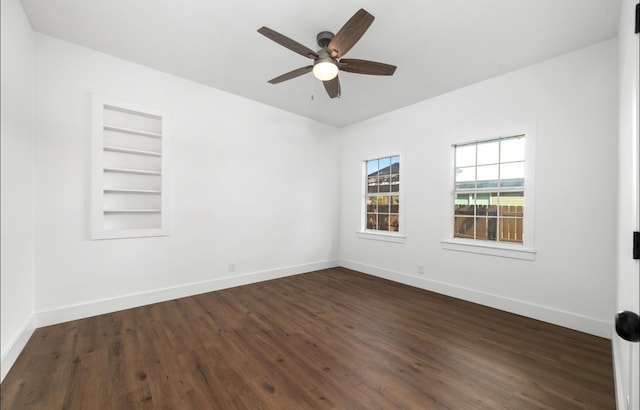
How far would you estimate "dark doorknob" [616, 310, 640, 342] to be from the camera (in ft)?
2.34

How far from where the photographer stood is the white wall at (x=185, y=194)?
2.76 metres

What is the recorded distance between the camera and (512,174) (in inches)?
131

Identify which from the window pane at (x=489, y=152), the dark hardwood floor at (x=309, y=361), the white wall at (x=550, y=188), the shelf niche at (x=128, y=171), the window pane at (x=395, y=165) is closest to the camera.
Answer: the dark hardwood floor at (x=309, y=361)

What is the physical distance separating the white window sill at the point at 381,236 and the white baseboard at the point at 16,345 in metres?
4.42

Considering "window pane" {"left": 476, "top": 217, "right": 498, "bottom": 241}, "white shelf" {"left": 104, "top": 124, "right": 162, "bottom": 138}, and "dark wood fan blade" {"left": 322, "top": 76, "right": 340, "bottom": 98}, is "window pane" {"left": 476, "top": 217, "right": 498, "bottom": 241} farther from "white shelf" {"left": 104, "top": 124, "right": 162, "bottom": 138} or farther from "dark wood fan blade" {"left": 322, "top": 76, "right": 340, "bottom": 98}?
"white shelf" {"left": 104, "top": 124, "right": 162, "bottom": 138}

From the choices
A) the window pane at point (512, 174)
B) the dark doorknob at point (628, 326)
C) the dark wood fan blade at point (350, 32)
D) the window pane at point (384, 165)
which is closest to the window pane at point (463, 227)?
the window pane at point (512, 174)

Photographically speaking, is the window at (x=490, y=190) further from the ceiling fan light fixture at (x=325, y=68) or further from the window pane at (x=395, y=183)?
the ceiling fan light fixture at (x=325, y=68)

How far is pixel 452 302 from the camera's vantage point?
349 centimetres

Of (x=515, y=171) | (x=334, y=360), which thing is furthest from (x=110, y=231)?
(x=515, y=171)

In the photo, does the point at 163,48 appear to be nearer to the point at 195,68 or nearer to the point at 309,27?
the point at 195,68

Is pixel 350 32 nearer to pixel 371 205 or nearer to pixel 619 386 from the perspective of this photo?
pixel 619 386

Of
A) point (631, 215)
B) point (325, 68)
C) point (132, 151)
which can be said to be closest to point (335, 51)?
point (325, 68)

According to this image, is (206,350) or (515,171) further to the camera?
(515,171)

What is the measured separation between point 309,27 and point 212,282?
3.44 m
